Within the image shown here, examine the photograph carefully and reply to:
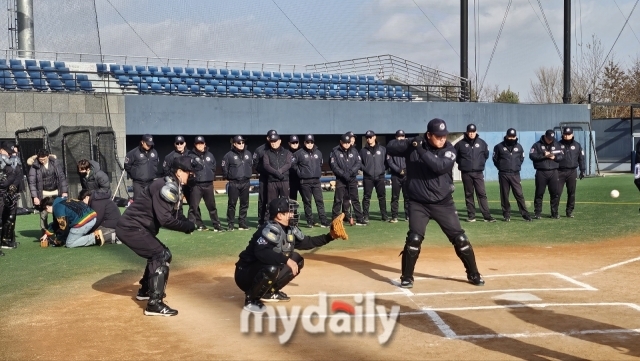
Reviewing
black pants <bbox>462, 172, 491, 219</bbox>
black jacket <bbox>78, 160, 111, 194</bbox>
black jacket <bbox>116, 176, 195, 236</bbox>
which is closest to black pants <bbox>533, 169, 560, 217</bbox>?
black pants <bbox>462, 172, 491, 219</bbox>

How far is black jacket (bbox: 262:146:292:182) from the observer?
1616cm

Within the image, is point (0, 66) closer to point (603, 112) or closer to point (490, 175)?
point (490, 175)

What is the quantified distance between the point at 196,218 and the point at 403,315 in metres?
9.80

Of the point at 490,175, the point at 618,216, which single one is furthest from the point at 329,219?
the point at 490,175

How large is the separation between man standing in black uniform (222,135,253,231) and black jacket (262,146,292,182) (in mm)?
947

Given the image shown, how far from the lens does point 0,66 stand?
25.0 m

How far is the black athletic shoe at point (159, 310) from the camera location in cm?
834

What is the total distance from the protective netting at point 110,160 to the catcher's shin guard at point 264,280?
15.6m

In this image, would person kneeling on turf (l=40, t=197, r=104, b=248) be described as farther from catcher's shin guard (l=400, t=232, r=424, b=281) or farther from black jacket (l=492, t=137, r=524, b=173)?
black jacket (l=492, t=137, r=524, b=173)

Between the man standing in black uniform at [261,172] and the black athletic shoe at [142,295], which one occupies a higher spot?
the man standing in black uniform at [261,172]

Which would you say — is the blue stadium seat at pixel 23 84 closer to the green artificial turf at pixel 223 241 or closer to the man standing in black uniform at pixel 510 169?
the green artificial turf at pixel 223 241

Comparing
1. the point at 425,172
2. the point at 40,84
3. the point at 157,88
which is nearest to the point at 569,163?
the point at 425,172

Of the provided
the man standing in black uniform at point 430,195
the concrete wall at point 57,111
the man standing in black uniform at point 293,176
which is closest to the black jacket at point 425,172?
the man standing in black uniform at point 430,195

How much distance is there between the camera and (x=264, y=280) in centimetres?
832
